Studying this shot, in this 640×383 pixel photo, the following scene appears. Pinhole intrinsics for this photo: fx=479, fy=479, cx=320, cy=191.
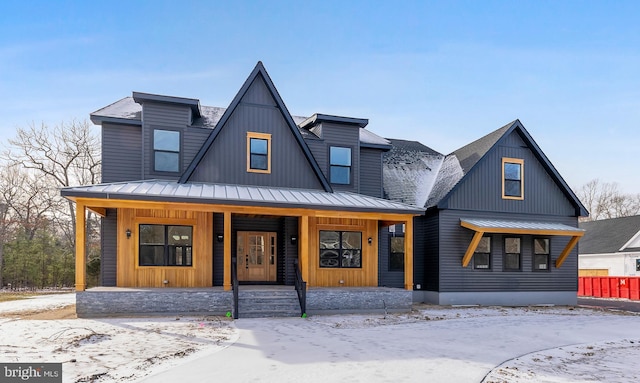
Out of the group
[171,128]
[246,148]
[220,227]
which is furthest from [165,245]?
[246,148]

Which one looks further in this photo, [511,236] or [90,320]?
[511,236]

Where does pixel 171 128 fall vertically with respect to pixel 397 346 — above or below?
above

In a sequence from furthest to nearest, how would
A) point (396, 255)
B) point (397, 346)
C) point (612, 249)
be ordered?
point (612, 249) < point (396, 255) < point (397, 346)

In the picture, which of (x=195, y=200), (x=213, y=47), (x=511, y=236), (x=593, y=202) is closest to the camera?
(x=195, y=200)

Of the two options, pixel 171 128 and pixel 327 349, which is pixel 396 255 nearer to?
pixel 171 128

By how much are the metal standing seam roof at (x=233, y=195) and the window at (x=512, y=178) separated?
5.60 m

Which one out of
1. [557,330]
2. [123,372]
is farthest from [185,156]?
[557,330]

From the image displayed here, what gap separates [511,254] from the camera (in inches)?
782

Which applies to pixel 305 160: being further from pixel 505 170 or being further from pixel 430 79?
pixel 505 170

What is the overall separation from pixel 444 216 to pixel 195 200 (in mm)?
9906

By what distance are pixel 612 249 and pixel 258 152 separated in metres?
24.4

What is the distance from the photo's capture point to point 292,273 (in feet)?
56.6

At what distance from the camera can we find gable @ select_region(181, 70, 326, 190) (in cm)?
1648

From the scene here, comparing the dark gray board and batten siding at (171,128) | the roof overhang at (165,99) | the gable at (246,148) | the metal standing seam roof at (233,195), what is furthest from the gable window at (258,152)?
the roof overhang at (165,99)
